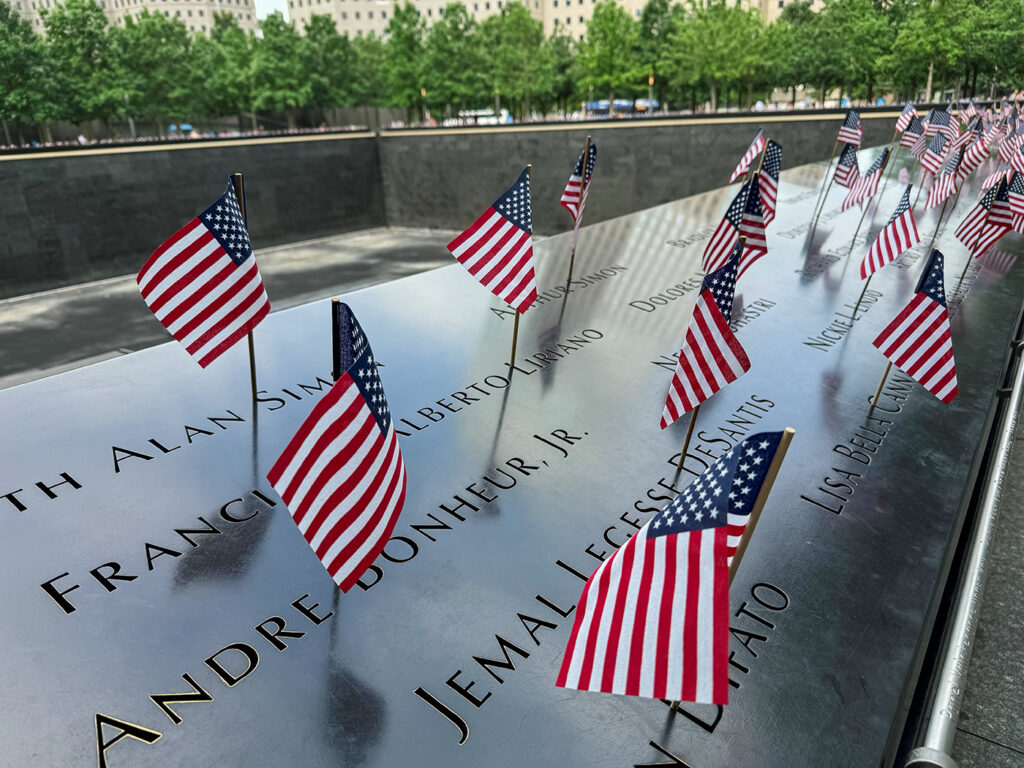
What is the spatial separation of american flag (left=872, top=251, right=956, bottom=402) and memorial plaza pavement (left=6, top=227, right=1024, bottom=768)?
125 cm

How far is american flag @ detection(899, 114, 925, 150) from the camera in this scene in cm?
1748

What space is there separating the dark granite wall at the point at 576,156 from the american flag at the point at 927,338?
19638 millimetres

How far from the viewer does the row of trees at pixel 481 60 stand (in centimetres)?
4181

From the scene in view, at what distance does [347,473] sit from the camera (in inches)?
128

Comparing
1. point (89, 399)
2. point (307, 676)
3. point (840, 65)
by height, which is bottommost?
point (307, 676)

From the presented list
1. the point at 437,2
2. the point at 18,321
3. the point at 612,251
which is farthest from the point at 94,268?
the point at 437,2

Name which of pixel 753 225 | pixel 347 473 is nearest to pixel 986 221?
pixel 753 225

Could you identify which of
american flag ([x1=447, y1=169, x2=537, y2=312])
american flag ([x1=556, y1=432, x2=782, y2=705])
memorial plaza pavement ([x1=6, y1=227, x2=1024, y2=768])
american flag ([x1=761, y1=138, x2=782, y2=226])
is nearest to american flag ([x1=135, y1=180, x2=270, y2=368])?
american flag ([x1=447, y1=169, x2=537, y2=312])

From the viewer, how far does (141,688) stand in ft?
9.57

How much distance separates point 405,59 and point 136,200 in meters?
42.3

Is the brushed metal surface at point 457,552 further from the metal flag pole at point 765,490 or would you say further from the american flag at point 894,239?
the american flag at point 894,239

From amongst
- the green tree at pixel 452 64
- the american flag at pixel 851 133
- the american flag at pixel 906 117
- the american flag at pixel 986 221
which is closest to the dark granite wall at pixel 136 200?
the american flag at pixel 851 133

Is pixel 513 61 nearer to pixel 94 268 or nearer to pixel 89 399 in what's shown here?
pixel 94 268

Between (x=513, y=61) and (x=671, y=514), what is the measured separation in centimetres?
5871
